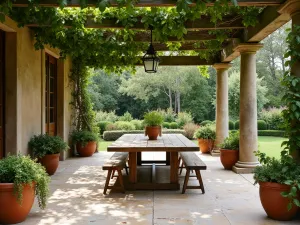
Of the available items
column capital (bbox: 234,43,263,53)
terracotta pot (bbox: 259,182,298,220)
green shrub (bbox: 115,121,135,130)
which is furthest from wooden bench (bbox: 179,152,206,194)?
green shrub (bbox: 115,121,135,130)

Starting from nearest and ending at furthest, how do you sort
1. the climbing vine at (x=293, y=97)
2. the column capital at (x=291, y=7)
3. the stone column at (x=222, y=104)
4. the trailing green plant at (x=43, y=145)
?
the climbing vine at (x=293, y=97) → the column capital at (x=291, y=7) → the trailing green plant at (x=43, y=145) → the stone column at (x=222, y=104)

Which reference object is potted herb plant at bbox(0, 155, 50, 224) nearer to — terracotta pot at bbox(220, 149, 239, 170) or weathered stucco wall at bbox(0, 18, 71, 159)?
weathered stucco wall at bbox(0, 18, 71, 159)

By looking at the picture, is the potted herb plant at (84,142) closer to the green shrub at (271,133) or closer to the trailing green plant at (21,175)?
the trailing green plant at (21,175)

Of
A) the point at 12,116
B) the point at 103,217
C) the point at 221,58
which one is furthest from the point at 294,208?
the point at 221,58

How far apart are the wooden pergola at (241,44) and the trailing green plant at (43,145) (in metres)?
2.28

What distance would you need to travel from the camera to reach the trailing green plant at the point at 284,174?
420 centimetres

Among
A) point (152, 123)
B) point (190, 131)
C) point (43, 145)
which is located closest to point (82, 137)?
point (43, 145)

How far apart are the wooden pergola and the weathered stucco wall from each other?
540mm

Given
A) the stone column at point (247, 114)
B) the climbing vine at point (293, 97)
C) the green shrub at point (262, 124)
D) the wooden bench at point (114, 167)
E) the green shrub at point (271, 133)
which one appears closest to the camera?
the climbing vine at point (293, 97)

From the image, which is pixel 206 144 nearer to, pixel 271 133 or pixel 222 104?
pixel 222 104

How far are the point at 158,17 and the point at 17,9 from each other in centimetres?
236

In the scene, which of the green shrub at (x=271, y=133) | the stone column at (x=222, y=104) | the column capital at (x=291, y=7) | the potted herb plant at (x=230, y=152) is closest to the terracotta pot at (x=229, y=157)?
the potted herb plant at (x=230, y=152)

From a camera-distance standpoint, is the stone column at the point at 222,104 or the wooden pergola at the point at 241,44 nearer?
the wooden pergola at the point at 241,44

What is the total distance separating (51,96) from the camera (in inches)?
373
